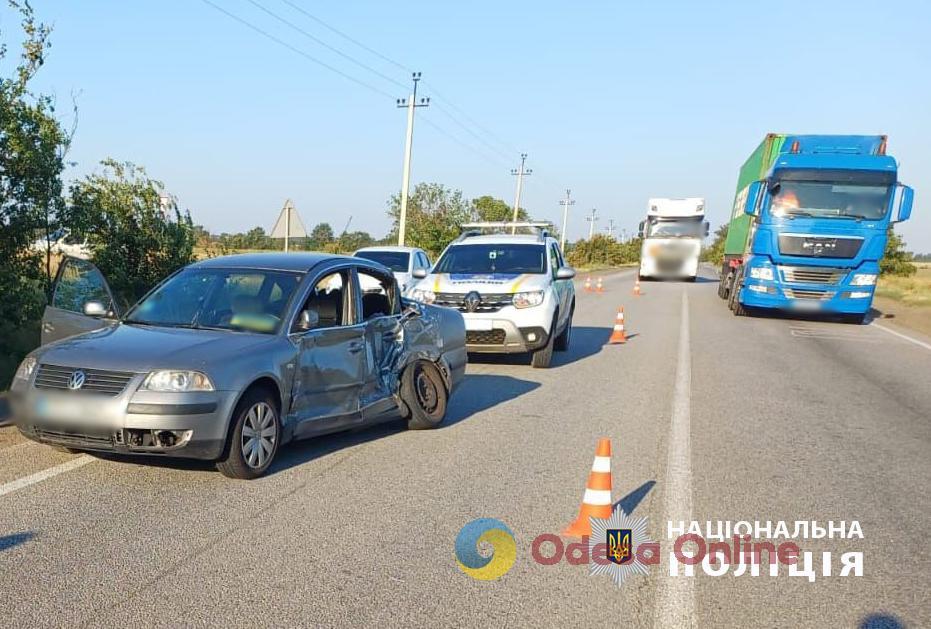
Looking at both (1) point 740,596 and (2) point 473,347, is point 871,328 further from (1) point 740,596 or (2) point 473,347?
(1) point 740,596

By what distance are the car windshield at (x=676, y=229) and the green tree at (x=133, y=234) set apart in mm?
30483

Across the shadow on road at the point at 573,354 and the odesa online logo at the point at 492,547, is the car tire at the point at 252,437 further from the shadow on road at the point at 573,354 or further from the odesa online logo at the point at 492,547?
the shadow on road at the point at 573,354

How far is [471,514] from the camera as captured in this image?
16.4 feet

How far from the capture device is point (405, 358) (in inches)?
283

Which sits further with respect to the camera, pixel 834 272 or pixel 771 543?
pixel 834 272

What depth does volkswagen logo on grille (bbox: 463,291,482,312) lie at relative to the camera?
1105 cm

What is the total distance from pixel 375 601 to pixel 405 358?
11.9ft

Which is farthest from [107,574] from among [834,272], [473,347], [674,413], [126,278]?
[834,272]

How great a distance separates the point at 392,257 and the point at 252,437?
1168 centimetres

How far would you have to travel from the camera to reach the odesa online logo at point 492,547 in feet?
13.6

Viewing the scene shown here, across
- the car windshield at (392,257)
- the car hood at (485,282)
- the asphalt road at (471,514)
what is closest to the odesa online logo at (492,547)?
the asphalt road at (471,514)

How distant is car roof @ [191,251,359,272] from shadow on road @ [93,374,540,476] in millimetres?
1419

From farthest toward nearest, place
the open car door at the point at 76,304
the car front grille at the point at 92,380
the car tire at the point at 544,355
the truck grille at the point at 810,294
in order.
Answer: the truck grille at the point at 810,294
the car tire at the point at 544,355
the open car door at the point at 76,304
the car front grille at the point at 92,380

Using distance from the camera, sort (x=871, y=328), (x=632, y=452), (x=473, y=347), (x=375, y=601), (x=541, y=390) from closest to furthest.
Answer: (x=375, y=601), (x=632, y=452), (x=541, y=390), (x=473, y=347), (x=871, y=328)
